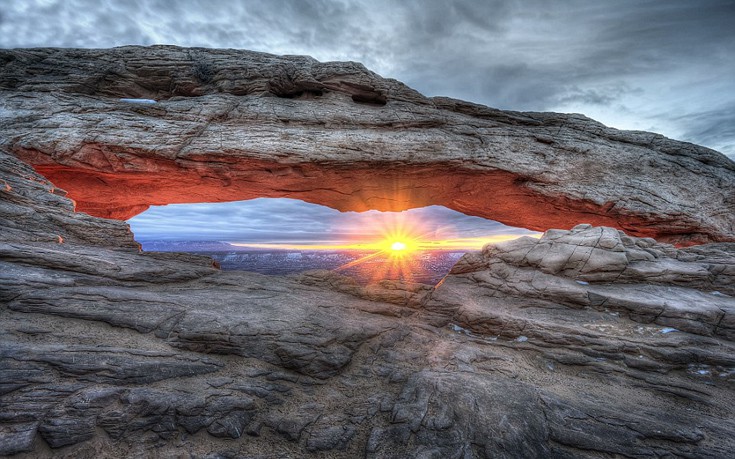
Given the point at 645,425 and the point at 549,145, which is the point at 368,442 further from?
the point at 549,145

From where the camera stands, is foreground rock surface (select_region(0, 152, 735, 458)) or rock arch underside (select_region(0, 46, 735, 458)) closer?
foreground rock surface (select_region(0, 152, 735, 458))

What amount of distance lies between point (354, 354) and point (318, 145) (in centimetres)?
1100

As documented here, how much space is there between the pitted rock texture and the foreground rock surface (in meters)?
3.52

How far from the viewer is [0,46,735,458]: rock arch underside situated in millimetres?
7379

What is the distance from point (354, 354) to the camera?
1055cm

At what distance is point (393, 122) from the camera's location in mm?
17234

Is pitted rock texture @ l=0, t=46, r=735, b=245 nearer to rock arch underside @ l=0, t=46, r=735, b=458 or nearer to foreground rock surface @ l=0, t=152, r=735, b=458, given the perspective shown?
rock arch underside @ l=0, t=46, r=735, b=458

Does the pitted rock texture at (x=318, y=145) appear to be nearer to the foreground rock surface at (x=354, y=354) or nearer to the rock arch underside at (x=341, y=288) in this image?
the rock arch underside at (x=341, y=288)

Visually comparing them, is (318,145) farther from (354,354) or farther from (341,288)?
(354,354)

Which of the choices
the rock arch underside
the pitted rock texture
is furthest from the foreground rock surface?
the pitted rock texture

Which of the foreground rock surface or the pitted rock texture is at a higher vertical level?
the pitted rock texture

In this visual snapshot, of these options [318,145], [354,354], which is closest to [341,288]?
[354,354]

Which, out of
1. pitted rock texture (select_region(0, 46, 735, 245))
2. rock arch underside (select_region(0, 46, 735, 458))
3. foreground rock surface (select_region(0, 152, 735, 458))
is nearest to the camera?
foreground rock surface (select_region(0, 152, 735, 458))

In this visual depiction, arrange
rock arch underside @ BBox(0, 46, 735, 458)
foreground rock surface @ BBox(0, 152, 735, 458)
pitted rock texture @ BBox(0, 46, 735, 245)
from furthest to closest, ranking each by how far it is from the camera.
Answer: pitted rock texture @ BBox(0, 46, 735, 245)
rock arch underside @ BBox(0, 46, 735, 458)
foreground rock surface @ BBox(0, 152, 735, 458)
